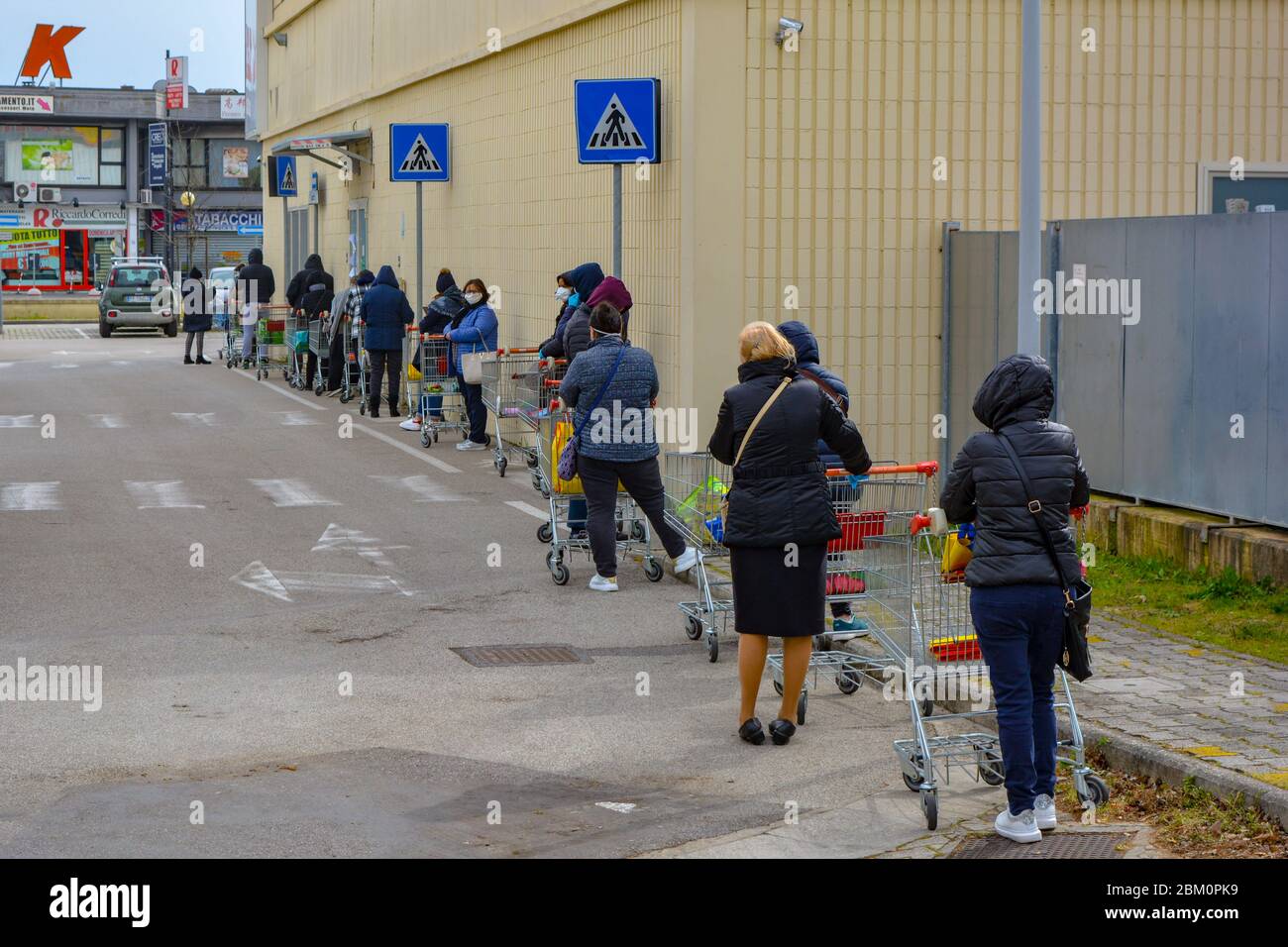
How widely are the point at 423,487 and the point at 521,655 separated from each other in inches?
281

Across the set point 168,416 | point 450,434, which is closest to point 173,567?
point 450,434

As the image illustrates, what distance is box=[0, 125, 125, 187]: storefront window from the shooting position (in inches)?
2778

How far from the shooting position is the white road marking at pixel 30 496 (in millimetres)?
15906

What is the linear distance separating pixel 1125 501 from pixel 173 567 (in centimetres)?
705

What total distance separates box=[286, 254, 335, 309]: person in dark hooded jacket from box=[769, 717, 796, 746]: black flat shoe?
20.3 m

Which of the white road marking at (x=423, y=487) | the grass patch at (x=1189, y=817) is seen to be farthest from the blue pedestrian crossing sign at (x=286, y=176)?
the grass patch at (x=1189, y=817)

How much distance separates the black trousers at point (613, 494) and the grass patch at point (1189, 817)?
176 inches

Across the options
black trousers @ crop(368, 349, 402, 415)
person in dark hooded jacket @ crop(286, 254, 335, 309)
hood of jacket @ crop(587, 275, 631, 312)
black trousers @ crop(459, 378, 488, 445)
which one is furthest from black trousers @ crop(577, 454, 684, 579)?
person in dark hooded jacket @ crop(286, 254, 335, 309)

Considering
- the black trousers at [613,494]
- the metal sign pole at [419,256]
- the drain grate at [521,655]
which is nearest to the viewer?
the drain grate at [521,655]

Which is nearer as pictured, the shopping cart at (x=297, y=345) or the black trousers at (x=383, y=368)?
the black trousers at (x=383, y=368)

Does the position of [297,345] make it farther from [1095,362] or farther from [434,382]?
[1095,362]

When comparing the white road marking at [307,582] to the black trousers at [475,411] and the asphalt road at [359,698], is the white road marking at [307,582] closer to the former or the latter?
the asphalt road at [359,698]

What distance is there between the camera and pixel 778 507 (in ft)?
27.6

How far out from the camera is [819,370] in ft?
32.9
